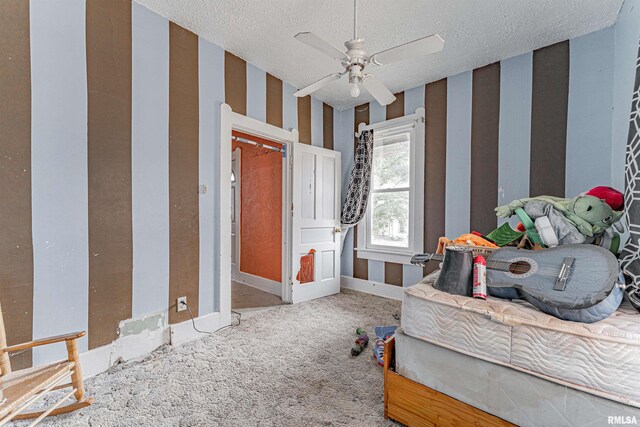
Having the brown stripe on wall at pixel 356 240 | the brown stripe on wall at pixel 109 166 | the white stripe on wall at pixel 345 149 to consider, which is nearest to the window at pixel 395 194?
the brown stripe on wall at pixel 356 240

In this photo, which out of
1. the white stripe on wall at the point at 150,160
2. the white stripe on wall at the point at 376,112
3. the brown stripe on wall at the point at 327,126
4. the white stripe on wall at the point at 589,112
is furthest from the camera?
the brown stripe on wall at the point at 327,126

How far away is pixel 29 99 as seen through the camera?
1.68m

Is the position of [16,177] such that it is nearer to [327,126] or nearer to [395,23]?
[395,23]

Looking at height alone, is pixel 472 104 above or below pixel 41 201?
above

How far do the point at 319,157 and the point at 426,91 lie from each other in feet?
5.03

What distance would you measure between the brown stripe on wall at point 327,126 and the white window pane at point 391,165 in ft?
2.23

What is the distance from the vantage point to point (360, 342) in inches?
90.0

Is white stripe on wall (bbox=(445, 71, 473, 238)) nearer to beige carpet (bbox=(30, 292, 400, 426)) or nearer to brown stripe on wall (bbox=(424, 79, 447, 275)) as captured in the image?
brown stripe on wall (bbox=(424, 79, 447, 275))

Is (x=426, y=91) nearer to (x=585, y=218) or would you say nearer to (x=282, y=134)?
(x=282, y=134)

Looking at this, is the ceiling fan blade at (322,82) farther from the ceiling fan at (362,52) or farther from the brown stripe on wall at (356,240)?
the brown stripe on wall at (356,240)

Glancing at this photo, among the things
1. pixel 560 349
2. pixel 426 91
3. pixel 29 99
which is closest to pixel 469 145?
pixel 426 91

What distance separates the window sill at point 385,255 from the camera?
138 inches

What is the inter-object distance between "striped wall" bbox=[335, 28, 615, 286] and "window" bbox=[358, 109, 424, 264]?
0.38 feet

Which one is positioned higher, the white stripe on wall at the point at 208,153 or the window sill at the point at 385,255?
the white stripe on wall at the point at 208,153
